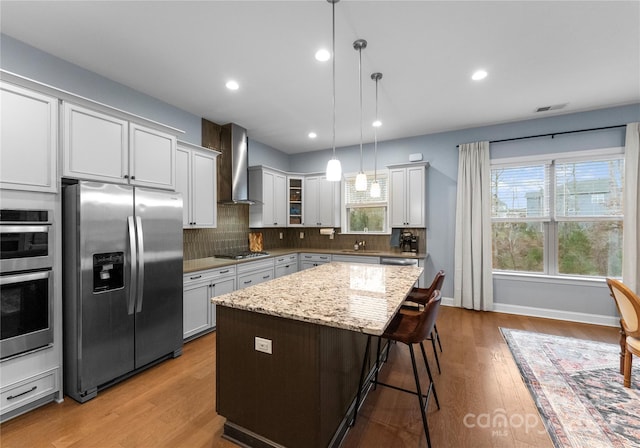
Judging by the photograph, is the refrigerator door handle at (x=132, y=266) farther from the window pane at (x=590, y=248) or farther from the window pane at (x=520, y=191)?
the window pane at (x=590, y=248)

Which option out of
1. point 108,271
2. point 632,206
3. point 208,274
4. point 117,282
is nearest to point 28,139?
point 108,271

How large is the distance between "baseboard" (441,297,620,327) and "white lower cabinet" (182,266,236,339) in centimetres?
420

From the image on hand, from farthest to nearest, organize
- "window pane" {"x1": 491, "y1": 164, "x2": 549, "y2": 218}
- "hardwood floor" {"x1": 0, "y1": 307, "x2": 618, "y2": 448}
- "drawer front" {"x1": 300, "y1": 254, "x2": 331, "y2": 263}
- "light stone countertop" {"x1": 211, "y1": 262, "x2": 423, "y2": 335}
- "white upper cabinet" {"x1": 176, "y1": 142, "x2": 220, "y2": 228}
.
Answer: "drawer front" {"x1": 300, "y1": 254, "x2": 331, "y2": 263}
"window pane" {"x1": 491, "y1": 164, "x2": 549, "y2": 218}
"white upper cabinet" {"x1": 176, "y1": 142, "x2": 220, "y2": 228}
"hardwood floor" {"x1": 0, "y1": 307, "x2": 618, "y2": 448}
"light stone countertop" {"x1": 211, "y1": 262, "x2": 423, "y2": 335}

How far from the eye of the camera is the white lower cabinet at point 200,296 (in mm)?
3158

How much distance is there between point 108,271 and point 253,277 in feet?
6.57

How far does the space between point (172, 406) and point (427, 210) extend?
14.5 ft

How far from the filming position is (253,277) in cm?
415

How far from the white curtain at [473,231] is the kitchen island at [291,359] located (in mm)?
3022

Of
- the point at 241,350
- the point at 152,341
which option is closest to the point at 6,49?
the point at 152,341

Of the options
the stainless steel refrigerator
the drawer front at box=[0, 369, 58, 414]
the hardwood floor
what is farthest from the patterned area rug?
the drawer front at box=[0, 369, 58, 414]

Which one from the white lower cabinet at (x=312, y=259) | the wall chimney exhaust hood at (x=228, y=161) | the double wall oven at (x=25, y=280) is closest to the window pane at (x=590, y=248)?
the white lower cabinet at (x=312, y=259)

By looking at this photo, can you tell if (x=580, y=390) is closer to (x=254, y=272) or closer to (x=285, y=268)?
(x=254, y=272)

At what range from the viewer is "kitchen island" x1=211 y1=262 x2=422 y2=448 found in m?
1.51

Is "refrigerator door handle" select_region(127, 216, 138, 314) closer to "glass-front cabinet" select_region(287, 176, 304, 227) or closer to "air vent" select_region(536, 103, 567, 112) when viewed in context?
"glass-front cabinet" select_region(287, 176, 304, 227)
